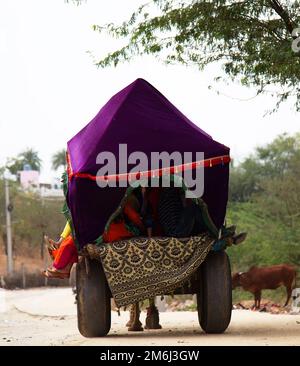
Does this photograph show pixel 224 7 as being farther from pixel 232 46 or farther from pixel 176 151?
pixel 176 151

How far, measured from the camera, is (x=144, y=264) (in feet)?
37.0

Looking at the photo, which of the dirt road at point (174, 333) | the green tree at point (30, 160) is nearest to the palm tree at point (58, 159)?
the green tree at point (30, 160)

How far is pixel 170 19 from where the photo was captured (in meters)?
13.6

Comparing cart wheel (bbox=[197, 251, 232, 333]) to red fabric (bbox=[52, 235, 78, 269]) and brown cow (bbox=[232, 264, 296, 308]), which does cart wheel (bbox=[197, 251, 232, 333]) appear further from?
brown cow (bbox=[232, 264, 296, 308])

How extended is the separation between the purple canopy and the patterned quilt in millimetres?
345

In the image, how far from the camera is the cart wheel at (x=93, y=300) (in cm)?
1146

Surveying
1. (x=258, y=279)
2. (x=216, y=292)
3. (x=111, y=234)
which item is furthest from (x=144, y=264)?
(x=258, y=279)

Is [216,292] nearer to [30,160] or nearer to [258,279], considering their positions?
[258,279]
